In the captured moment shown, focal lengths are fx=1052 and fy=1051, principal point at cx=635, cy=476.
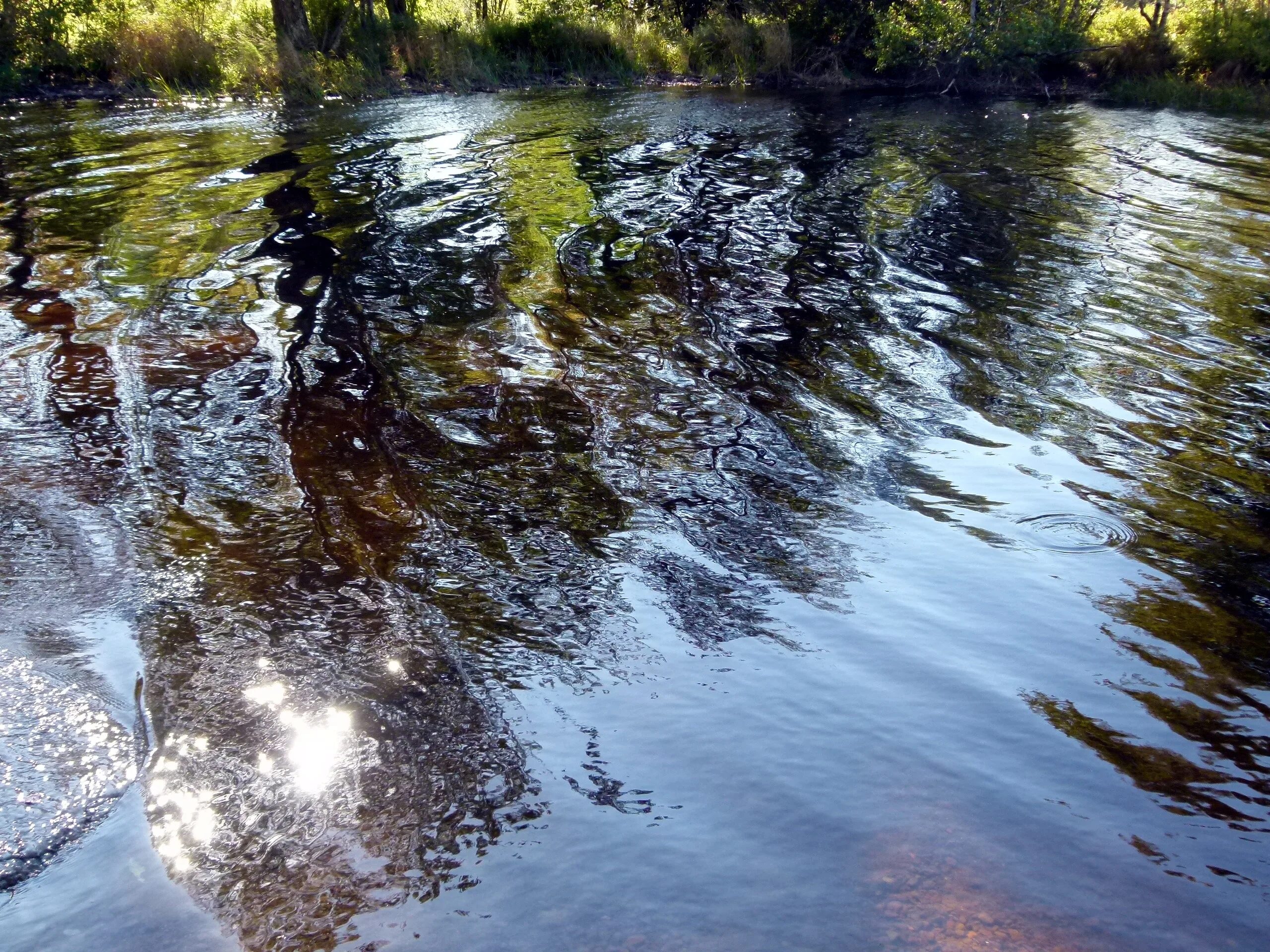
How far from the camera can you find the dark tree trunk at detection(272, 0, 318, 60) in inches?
813

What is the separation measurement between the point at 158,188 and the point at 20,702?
9.97 meters

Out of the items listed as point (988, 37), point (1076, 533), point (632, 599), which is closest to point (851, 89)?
point (988, 37)

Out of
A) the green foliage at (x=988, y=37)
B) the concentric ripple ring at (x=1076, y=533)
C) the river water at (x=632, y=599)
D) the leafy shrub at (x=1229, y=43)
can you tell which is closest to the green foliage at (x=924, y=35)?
the green foliage at (x=988, y=37)

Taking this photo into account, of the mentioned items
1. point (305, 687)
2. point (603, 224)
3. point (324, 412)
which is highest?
point (603, 224)

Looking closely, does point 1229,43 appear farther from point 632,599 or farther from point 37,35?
point 37,35

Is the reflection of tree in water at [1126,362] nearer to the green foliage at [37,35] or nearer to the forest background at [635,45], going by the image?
the forest background at [635,45]

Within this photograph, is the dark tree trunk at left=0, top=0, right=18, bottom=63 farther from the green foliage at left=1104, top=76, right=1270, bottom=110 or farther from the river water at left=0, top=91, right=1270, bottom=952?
the green foliage at left=1104, top=76, right=1270, bottom=110

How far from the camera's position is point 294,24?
20.8 meters

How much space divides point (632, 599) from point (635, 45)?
2268cm

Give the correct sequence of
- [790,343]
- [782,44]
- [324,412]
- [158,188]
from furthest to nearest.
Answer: [782,44] < [158,188] < [790,343] < [324,412]

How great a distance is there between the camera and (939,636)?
4059 millimetres

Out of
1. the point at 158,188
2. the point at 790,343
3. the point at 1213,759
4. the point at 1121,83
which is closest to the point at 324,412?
the point at 790,343

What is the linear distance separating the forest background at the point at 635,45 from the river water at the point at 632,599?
12.5m

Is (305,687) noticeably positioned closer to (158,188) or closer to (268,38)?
(158,188)
